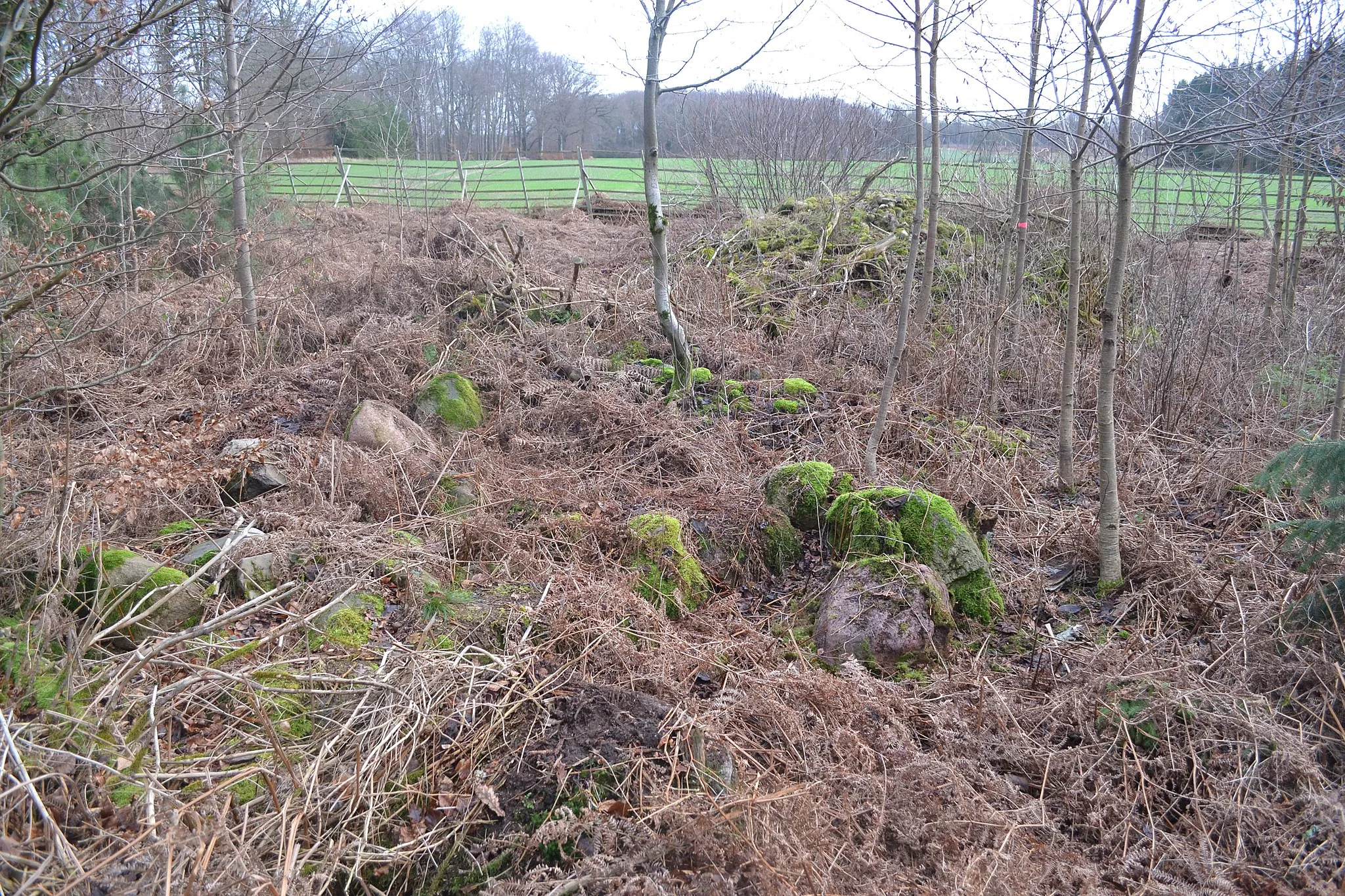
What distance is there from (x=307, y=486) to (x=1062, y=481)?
526 centimetres

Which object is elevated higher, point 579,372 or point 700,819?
point 579,372

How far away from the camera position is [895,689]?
3748 mm

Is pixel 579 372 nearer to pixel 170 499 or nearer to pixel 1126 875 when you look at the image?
pixel 170 499

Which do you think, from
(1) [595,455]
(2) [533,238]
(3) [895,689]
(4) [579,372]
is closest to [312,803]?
(3) [895,689]

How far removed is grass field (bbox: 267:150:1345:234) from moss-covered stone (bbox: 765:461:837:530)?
2.63 meters

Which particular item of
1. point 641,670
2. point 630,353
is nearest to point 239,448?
point 630,353

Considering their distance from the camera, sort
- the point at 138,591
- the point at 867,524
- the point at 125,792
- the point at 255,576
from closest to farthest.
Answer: the point at 125,792, the point at 138,591, the point at 255,576, the point at 867,524

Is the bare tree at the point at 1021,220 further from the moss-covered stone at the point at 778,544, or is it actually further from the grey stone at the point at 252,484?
the grey stone at the point at 252,484

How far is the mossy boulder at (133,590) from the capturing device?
12.4 feet

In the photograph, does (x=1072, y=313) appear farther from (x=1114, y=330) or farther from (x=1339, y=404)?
(x=1339, y=404)

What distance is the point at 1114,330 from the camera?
14.4 feet

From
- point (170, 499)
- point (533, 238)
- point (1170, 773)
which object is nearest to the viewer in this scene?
point (1170, 773)

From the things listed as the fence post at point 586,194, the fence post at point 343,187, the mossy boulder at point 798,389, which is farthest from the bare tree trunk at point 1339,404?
the fence post at point 343,187

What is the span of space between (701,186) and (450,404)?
9.02m
